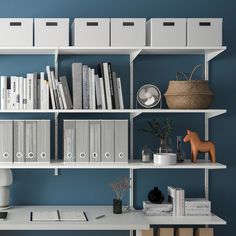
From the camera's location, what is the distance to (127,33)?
3.45 m

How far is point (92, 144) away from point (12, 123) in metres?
0.54

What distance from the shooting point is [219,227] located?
3787 mm

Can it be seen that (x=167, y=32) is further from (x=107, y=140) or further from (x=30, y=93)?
(x=30, y=93)

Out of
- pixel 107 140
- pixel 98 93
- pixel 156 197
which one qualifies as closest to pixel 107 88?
pixel 98 93

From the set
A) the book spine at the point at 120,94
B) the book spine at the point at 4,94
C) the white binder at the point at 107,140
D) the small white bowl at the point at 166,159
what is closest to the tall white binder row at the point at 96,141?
the white binder at the point at 107,140

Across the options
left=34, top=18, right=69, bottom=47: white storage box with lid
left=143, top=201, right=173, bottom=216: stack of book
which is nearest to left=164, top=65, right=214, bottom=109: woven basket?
left=143, top=201, right=173, bottom=216: stack of book

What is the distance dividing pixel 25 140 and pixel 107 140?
53 centimetres

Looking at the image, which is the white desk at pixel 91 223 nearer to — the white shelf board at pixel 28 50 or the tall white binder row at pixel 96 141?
the tall white binder row at pixel 96 141

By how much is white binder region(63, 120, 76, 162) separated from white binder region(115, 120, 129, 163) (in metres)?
0.28

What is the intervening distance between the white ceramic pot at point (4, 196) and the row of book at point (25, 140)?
220 millimetres

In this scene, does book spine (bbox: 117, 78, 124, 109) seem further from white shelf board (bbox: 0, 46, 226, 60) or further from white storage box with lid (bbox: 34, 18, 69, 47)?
white storage box with lid (bbox: 34, 18, 69, 47)

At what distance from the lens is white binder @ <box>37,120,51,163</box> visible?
3.48m

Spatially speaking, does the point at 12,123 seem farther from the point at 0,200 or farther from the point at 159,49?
the point at 159,49

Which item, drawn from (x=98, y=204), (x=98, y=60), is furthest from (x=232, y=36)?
(x=98, y=204)
